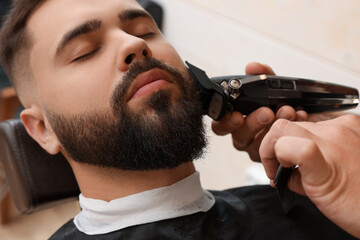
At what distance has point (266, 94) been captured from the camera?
106 cm

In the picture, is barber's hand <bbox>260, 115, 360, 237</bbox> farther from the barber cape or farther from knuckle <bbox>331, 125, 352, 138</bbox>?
the barber cape

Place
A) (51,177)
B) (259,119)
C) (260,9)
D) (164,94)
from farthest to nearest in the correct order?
(260,9), (51,177), (259,119), (164,94)

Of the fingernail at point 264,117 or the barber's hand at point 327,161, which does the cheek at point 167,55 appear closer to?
the fingernail at point 264,117

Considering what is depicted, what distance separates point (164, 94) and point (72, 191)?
593 millimetres

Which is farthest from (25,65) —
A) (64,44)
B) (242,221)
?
(242,221)

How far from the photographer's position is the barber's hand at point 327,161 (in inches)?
26.6

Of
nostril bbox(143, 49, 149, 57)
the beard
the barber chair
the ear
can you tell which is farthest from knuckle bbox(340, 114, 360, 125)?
the barber chair

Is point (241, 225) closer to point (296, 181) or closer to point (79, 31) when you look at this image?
point (296, 181)

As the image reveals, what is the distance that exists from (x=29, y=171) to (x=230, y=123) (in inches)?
27.0

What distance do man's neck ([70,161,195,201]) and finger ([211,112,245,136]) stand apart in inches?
6.7

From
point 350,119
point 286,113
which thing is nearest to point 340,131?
point 350,119

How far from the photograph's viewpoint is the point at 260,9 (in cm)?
156

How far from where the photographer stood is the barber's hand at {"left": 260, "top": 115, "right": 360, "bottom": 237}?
2.21ft

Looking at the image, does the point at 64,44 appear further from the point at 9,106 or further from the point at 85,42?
the point at 9,106
